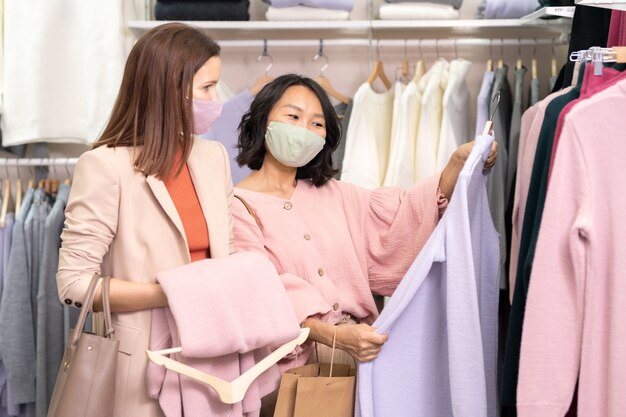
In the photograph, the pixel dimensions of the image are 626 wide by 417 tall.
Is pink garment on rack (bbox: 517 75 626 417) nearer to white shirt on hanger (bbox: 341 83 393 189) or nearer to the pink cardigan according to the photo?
the pink cardigan

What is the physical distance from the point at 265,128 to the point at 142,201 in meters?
0.65

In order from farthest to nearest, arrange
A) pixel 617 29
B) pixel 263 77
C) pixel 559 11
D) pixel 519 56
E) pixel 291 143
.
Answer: pixel 519 56, pixel 263 77, pixel 559 11, pixel 291 143, pixel 617 29

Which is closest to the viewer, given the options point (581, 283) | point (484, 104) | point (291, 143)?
point (581, 283)

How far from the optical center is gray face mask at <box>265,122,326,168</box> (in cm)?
224

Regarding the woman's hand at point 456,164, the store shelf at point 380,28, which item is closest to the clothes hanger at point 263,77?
the store shelf at point 380,28

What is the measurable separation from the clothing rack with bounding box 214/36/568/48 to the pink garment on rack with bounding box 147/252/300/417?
1.98m

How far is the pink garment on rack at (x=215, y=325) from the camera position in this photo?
67.0 inches

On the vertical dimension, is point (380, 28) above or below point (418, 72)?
above

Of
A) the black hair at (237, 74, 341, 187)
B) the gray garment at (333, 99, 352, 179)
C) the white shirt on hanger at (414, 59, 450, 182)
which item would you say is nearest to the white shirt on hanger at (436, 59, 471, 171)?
the white shirt on hanger at (414, 59, 450, 182)

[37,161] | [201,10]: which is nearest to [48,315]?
[37,161]

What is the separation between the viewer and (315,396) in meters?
1.92

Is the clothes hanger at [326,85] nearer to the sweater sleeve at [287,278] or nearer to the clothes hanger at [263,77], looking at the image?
the clothes hanger at [263,77]

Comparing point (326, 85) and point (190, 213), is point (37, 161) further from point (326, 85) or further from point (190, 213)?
point (190, 213)

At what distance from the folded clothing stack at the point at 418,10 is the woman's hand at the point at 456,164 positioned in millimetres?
1408
